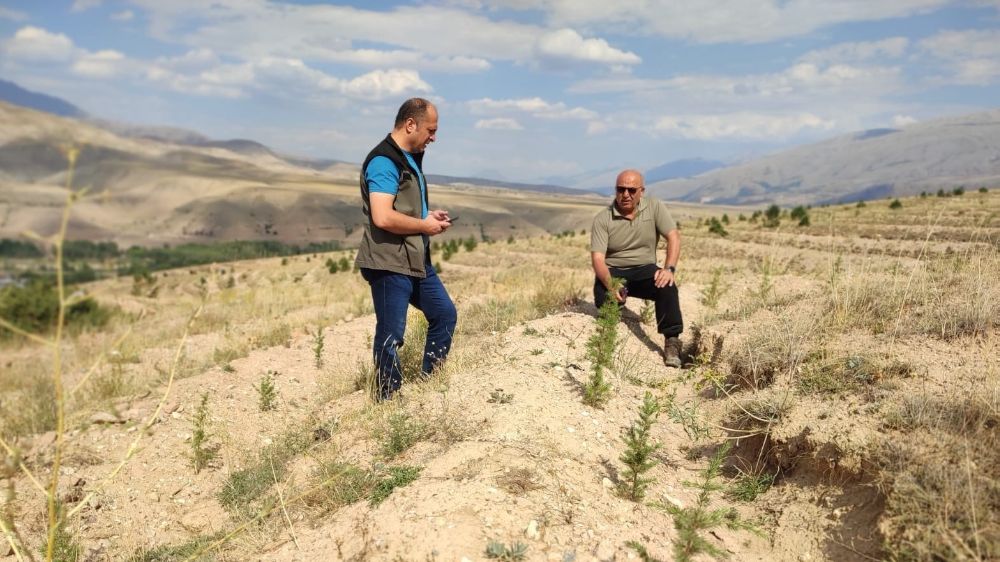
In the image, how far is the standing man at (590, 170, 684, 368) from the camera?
19.3ft

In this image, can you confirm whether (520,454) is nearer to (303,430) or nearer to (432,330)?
(432,330)

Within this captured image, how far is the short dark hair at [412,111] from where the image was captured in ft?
14.6

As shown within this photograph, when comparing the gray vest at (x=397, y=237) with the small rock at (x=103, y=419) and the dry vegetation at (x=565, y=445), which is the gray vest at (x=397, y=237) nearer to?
the dry vegetation at (x=565, y=445)

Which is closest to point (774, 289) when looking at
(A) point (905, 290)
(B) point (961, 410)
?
(A) point (905, 290)

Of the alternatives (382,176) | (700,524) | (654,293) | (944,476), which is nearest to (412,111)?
(382,176)

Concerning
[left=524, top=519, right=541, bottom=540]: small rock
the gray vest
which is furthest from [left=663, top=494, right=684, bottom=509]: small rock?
the gray vest

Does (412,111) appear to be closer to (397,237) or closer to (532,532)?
(397,237)

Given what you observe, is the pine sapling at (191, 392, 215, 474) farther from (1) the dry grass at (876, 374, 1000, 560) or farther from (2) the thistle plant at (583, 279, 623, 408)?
(1) the dry grass at (876, 374, 1000, 560)

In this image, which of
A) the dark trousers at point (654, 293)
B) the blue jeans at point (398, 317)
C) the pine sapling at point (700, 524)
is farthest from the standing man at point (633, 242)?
the pine sapling at point (700, 524)

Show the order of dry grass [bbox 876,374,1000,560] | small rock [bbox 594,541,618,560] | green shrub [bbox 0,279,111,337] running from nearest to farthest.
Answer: dry grass [bbox 876,374,1000,560], small rock [bbox 594,541,618,560], green shrub [bbox 0,279,111,337]

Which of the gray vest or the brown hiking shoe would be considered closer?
the gray vest

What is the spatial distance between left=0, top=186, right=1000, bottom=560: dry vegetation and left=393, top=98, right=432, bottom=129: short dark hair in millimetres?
2038

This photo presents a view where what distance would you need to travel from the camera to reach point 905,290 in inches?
203

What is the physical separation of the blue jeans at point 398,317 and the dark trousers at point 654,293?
1.85 m
